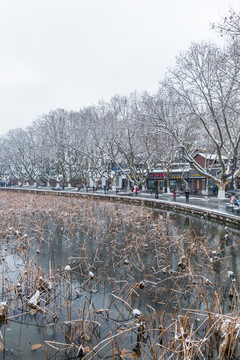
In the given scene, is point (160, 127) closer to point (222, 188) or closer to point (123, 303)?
point (222, 188)

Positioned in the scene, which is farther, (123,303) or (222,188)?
(222,188)

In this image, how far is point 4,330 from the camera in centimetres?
478

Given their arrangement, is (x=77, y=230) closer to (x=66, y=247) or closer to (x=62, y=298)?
(x=66, y=247)

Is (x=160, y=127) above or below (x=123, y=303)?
above

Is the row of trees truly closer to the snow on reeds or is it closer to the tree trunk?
the tree trunk

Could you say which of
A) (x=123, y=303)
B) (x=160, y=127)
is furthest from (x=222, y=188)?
(x=123, y=303)

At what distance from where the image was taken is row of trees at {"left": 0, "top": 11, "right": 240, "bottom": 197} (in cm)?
2123

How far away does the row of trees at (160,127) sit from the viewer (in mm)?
21234

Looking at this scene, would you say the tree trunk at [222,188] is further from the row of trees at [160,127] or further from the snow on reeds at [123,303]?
the snow on reeds at [123,303]

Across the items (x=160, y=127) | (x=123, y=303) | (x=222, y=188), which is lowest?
(x=123, y=303)

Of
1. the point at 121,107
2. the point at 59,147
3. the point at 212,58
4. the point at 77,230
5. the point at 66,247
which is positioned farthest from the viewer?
the point at 59,147

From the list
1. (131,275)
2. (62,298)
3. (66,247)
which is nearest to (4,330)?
(62,298)

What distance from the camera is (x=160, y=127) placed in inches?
1007

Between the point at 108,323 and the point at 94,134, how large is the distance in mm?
34077
